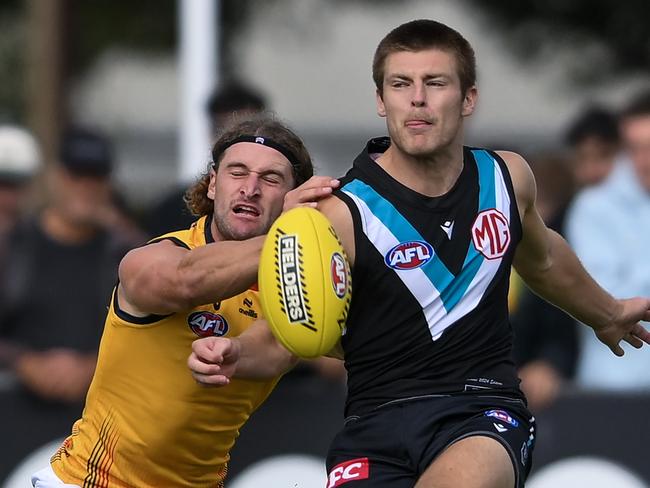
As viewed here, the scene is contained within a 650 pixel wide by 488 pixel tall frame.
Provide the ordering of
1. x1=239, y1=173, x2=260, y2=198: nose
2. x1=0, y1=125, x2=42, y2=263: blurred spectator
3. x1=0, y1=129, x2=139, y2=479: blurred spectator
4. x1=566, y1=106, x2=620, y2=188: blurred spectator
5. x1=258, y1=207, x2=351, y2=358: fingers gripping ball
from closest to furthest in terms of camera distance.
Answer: x1=258, y1=207, x2=351, y2=358: fingers gripping ball → x1=239, y1=173, x2=260, y2=198: nose → x1=0, y1=129, x2=139, y2=479: blurred spectator → x1=0, y1=125, x2=42, y2=263: blurred spectator → x1=566, y1=106, x2=620, y2=188: blurred spectator

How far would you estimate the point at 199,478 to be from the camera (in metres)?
5.55

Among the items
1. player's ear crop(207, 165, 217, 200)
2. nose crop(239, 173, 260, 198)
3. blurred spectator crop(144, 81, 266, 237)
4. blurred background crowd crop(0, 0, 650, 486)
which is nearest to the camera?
nose crop(239, 173, 260, 198)

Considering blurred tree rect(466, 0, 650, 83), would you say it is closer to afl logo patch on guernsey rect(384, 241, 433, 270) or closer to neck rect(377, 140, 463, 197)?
neck rect(377, 140, 463, 197)

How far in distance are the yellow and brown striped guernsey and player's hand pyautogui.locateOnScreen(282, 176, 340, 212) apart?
1.96 ft

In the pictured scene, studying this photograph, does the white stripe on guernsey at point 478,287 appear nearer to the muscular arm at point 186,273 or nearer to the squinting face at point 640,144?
the muscular arm at point 186,273

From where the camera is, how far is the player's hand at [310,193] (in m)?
4.85

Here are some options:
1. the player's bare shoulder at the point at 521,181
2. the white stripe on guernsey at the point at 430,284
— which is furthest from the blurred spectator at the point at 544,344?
the white stripe on guernsey at the point at 430,284

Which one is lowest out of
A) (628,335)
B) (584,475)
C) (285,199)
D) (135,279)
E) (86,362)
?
(584,475)

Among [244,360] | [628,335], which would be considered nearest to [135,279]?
[244,360]

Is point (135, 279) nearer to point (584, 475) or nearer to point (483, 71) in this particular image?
point (584, 475)

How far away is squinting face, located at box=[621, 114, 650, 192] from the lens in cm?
802

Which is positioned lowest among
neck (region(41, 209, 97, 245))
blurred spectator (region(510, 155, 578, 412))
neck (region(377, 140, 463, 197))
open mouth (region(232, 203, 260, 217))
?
blurred spectator (region(510, 155, 578, 412))

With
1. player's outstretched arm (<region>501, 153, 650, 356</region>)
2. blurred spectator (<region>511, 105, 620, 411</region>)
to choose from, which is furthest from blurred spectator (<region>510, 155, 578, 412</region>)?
player's outstretched arm (<region>501, 153, 650, 356</region>)

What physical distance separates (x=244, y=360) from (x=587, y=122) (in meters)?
4.18
